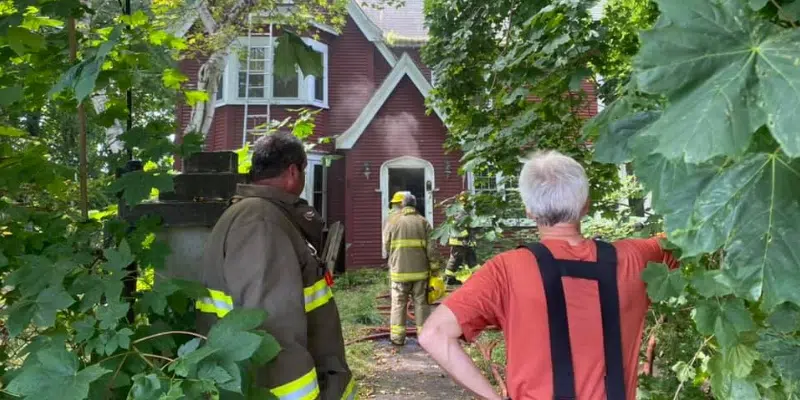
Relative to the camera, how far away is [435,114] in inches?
595

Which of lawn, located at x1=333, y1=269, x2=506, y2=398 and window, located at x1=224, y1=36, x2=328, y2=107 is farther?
window, located at x1=224, y1=36, x2=328, y2=107

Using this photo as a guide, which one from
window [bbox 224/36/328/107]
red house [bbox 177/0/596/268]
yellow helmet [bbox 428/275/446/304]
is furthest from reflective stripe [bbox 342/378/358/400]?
window [bbox 224/36/328/107]

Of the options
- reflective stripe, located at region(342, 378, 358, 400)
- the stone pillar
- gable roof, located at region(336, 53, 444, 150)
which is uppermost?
gable roof, located at region(336, 53, 444, 150)

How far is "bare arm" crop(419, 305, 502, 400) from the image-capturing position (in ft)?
5.99

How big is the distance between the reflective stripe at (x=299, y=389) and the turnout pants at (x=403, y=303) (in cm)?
540

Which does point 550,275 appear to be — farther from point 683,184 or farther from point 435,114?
point 435,114

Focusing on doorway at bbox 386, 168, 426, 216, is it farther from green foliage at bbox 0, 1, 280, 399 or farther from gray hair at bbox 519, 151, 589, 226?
A: gray hair at bbox 519, 151, 589, 226

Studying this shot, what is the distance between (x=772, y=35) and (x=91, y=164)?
2.91 m

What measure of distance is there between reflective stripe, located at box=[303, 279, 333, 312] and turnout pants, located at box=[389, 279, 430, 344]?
5.06 metres

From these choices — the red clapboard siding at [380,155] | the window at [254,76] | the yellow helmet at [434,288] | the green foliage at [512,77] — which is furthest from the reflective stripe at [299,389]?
the window at [254,76]

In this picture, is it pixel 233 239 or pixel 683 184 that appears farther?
pixel 233 239

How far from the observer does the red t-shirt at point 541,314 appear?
1760mm

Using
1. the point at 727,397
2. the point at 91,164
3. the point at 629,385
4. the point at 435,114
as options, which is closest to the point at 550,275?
the point at 629,385

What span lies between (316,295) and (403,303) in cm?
520
